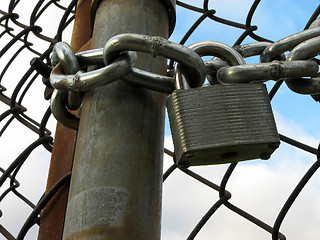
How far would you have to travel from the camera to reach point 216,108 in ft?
1.69

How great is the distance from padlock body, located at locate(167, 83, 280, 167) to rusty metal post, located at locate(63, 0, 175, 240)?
4cm

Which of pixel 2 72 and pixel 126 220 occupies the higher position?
pixel 2 72

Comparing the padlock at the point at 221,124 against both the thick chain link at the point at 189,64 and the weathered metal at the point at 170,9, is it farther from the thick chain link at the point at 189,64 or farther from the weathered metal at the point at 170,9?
the weathered metal at the point at 170,9

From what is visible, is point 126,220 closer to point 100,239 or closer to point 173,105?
point 100,239

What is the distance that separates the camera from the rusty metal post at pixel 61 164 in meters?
0.86

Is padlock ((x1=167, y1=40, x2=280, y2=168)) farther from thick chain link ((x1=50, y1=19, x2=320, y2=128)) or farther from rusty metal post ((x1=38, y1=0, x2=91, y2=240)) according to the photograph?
rusty metal post ((x1=38, y1=0, x2=91, y2=240))

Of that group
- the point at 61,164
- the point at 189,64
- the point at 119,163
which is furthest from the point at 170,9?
the point at 61,164

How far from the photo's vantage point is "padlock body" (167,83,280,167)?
49 centimetres

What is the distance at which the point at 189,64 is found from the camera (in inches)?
20.7

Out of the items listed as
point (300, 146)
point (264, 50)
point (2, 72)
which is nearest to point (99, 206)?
point (264, 50)

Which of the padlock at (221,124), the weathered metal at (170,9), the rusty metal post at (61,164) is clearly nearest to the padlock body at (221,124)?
the padlock at (221,124)

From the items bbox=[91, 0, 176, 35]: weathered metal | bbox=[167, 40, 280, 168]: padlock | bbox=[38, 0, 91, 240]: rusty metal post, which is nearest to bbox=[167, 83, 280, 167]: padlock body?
bbox=[167, 40, 280, 168]: padlock

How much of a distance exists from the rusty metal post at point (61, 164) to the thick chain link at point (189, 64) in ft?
1.16

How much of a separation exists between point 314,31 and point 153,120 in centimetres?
23
